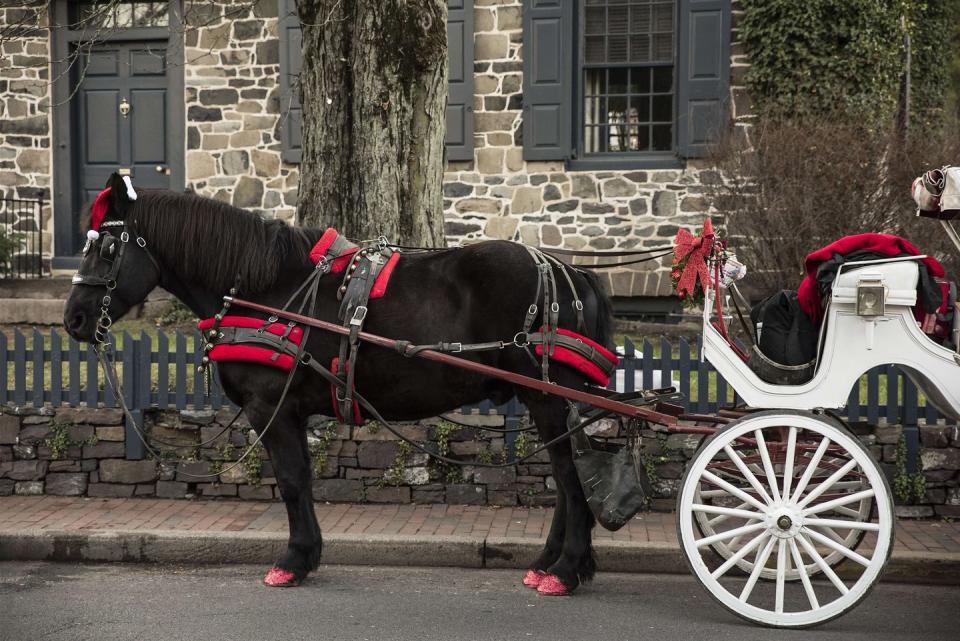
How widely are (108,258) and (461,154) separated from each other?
764cm

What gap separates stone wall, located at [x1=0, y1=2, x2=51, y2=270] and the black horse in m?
8.87

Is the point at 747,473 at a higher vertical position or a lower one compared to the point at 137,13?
lower

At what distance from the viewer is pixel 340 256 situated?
215 inches

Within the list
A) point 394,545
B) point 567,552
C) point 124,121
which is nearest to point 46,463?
point 394,545

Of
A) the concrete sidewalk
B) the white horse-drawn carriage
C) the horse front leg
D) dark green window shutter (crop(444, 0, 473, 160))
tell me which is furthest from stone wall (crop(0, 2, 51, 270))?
the white horse-drawn carriage

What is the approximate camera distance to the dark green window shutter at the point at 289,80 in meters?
12.8

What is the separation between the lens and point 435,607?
17.0 feet

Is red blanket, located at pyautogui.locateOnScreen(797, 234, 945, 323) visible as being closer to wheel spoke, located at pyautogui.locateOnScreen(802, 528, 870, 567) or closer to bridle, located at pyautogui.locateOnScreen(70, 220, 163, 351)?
wheel spoke, located at pyautogui.locateOnScreen(802, 528, 870, 567)

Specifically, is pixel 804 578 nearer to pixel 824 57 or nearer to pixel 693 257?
pixel 693 257

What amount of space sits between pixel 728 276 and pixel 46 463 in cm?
476

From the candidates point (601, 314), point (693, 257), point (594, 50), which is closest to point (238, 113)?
point (594, 50)

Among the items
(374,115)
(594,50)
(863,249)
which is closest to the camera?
(863,249)

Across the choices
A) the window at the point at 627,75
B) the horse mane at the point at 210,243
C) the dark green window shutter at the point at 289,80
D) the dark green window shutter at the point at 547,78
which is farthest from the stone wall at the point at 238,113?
the horse mane at the point at 210,243

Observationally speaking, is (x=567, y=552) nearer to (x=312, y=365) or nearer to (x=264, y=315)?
(x=312, y=365)
